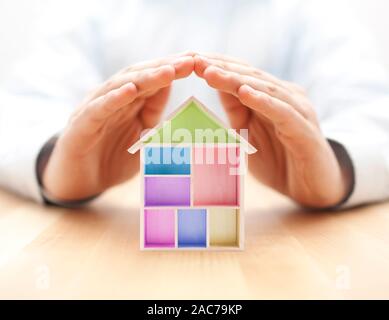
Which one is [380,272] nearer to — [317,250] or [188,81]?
[317,250]

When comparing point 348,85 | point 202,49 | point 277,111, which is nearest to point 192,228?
point 277,111

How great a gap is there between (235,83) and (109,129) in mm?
266

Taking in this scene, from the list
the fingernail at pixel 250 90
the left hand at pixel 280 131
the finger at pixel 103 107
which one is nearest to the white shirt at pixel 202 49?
the left hand at pixel 280 131

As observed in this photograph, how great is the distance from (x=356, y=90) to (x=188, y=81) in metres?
0.44

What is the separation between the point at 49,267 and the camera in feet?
2.17

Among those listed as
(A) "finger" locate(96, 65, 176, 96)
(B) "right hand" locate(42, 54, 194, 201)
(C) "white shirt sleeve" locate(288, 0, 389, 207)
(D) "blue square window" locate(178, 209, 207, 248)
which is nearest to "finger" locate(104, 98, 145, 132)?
(B) "right hand" locate(42, 54, 194, 201)

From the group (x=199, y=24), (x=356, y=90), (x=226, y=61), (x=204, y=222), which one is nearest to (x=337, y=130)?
(x=356, y=90)

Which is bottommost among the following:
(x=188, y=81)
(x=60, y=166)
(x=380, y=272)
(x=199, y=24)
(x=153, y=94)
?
(x=380, y=272)

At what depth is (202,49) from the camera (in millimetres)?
1442

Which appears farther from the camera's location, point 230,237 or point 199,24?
point 199,24

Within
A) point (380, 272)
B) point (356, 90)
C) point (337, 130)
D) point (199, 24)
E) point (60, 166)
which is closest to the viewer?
point (380, 272)

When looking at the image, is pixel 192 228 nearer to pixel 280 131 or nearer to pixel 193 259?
pixel 193 259

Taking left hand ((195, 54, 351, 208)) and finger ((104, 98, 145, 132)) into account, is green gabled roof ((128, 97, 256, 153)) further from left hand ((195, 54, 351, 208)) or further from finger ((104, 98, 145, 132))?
finger ((104, 98, 145, 132))

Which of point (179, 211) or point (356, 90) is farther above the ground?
point (356, 90)
